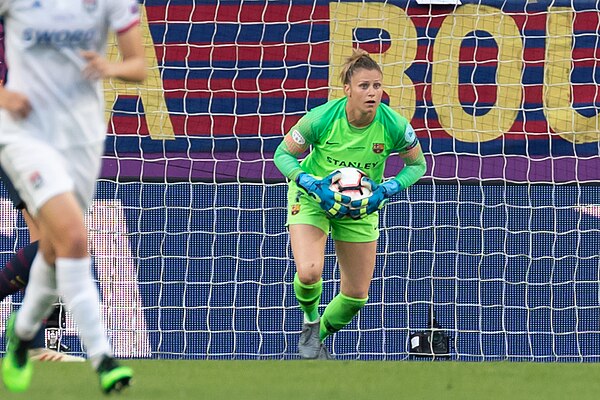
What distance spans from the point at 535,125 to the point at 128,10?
4.96 meters

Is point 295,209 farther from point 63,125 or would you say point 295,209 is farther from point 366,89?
point 63,125

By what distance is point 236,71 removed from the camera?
933 centimetres

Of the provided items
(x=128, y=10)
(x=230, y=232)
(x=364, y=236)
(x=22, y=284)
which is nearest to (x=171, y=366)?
(x=22, y=284)

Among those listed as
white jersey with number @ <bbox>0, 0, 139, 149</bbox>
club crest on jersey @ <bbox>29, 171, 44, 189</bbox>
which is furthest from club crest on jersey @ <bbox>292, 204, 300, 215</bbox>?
club crest on jersey @ <bbox>29, 171, 44, 189</bbox>

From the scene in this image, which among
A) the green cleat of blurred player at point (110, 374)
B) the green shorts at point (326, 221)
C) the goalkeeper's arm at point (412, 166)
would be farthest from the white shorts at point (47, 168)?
the goalkeeper's arm at point (412, 166)

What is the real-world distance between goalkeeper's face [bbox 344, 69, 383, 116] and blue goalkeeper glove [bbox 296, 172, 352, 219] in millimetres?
424

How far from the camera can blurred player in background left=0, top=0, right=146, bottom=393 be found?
467cm

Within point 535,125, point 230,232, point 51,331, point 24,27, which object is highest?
point 24,27

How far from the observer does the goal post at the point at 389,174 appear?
9.20m

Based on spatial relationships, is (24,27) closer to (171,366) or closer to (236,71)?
(171,366)

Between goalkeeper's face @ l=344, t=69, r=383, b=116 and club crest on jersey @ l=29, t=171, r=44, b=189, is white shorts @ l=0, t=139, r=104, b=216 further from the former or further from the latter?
goalkeeper's face @ l=344, t=69, r=383, b=116

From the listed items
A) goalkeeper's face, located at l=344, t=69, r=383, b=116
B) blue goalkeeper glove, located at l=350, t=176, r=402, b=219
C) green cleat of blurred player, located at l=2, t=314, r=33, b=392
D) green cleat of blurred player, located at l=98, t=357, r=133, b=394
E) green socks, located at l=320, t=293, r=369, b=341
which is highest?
goalkeeper's face, located at l=344, t=69, r=383, b=116

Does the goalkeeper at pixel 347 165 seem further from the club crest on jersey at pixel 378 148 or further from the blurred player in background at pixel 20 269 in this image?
the blurred player in background at pixel 20 269

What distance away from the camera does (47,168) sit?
467 centimetres
